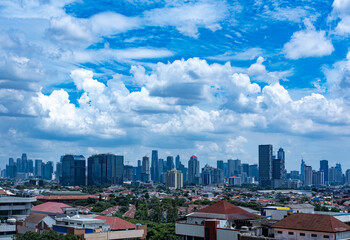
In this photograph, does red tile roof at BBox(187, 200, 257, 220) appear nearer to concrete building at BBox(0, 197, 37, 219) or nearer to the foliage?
the foliage

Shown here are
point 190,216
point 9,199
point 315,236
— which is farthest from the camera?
point 9,199

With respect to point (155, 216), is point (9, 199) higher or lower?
higher

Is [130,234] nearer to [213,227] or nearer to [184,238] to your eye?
[184,238]

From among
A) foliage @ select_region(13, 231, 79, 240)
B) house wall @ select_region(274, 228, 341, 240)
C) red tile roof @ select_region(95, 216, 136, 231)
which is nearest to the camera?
house wall @ select_region(274, 228, 341, 240)

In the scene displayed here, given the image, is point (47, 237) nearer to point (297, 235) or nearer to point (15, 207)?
point (15, 207)

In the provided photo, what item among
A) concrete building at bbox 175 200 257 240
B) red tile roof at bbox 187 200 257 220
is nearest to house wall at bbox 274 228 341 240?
concrete building at bbox 175 200 257 240

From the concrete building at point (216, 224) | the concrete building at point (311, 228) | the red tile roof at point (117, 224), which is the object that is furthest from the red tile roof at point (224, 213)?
the red tile roof at point (117, 224)

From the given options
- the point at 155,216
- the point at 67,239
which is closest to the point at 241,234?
the point at 67,239

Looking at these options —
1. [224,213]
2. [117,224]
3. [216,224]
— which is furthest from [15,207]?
[216,224]
